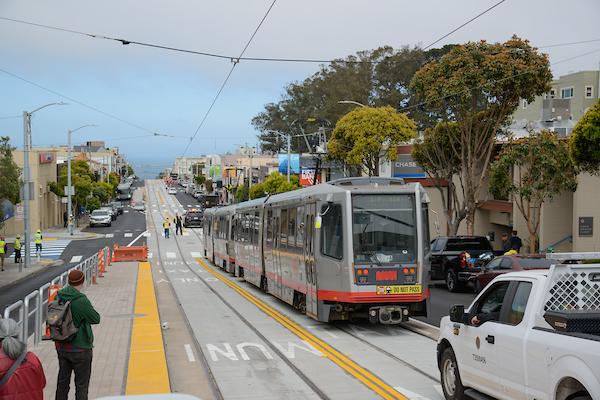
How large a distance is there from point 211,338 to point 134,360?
9.95ft

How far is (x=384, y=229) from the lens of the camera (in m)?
16.0

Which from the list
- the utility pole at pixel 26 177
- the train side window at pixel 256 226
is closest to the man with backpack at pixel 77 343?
the train side window at pixel 256 226

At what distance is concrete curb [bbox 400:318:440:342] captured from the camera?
15.8m

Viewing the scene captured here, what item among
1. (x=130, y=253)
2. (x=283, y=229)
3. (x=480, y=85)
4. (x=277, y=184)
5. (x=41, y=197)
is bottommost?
(x=130, y=253)

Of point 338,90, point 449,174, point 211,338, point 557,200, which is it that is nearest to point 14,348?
point 211,338

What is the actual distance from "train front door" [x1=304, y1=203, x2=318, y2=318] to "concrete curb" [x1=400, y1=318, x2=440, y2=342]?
209 cm

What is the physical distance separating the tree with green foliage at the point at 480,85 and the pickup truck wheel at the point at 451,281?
646 centimetres

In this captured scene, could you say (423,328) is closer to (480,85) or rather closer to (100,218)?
(480,85)

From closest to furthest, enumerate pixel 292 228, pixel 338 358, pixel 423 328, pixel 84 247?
pixel 338 358, pixel 423 328, pixel 292 228, pixel 84 247

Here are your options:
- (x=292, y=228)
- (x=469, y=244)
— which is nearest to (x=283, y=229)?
(x=292, y=228)

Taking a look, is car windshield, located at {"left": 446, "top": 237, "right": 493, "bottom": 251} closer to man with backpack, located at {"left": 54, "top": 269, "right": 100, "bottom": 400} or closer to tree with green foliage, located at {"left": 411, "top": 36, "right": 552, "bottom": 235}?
tree with green foliage, located at {"left": 411, "top": 36, "right": 552, "bottom": 235}

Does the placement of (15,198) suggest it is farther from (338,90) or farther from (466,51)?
(338,90)

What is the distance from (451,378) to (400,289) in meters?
6.45

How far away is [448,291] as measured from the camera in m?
27.2
